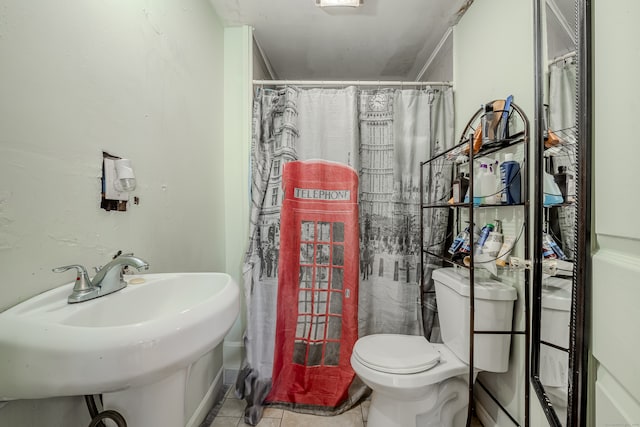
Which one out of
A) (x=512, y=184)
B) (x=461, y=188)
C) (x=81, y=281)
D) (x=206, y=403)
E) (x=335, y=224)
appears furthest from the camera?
(x=335, y=224)

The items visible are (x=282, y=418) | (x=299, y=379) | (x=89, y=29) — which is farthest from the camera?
(x=299, y=379)

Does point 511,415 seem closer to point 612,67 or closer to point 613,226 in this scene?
point 613,226

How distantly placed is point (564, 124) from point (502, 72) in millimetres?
675

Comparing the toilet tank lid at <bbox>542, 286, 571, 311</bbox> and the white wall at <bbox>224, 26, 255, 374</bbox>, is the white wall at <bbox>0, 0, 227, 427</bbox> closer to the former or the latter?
the white wall at <bbox>224, 26, 255, 374</bbox>

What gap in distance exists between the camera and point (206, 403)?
1.40 meters

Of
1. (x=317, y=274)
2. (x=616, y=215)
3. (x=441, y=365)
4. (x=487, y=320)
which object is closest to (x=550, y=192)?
(x=616, y=215)

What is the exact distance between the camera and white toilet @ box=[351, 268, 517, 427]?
1.11 metres

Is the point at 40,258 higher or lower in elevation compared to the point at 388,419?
higher

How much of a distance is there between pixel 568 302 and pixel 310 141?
1373 millimetres

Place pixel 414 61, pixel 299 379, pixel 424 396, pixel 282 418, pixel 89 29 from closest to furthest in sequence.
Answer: pixel 89 29
pixel 424 396
pixel 282 418
pixel 299 379
pixel 414 61

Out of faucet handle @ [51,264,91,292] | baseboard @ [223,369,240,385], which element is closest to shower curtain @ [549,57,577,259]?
faucet handle @ [51,264,91,292]

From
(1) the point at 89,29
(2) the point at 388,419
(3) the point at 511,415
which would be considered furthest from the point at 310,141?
(3) the point at 511,415

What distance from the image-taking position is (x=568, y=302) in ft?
2.22

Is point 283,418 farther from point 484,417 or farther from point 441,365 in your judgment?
point 484,417
